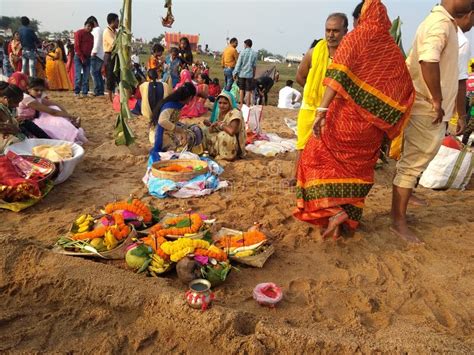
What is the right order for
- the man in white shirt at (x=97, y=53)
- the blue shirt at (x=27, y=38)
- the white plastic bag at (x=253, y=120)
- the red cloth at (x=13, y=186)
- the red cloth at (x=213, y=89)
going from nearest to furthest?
the red cloth at (x=13, y=186), the white plastic bag at (x=253, y=120), the man in white shirt at (x=97, y=53), the blue shirt at (x=27, y=38), the red cloth at (x=213, y=89)

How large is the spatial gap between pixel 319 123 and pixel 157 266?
1565 mm

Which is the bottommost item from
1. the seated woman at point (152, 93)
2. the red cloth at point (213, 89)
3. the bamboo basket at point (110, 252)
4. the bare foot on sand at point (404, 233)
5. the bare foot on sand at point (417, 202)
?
the bamboo basket at point (110, 252)

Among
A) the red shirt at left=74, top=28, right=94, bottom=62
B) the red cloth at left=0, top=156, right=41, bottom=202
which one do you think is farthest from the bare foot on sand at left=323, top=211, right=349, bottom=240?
the red shirt at left=74, top=28, right=94, bottom=62

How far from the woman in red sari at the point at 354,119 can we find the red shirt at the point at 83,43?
727 cm

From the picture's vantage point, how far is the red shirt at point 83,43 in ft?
27.9

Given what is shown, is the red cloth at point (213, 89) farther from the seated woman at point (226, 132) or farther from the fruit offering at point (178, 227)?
the fruit offering at point (178, 227)

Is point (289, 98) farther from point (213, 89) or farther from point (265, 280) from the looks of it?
point (265, 280)

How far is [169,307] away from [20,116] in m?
4.20

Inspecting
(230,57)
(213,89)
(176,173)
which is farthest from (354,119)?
(230,57)

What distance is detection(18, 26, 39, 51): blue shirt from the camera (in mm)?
8758

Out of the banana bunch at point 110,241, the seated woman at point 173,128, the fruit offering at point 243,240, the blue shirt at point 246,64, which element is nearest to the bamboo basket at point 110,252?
the banana bunch at point 110,241

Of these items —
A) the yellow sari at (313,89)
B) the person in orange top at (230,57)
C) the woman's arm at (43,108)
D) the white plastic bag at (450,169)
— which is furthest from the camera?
the person in orange top at (230,57)

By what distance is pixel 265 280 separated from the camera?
267 centimetres

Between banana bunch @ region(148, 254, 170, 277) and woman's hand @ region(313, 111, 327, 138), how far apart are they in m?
1.47
